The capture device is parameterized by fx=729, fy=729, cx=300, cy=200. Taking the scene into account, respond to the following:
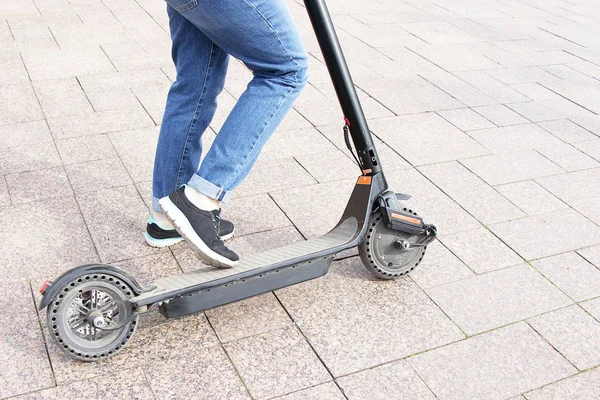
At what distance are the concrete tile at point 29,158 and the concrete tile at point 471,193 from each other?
1.92 metres

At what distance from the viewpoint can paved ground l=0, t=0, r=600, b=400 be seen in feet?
7.95

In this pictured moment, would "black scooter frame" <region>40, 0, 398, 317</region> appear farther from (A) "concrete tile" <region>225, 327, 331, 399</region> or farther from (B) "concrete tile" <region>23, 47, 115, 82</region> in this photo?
(B) "concrete tile" <region>23, 47, 115, 82</region>

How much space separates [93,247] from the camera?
3.01m

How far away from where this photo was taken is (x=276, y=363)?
2.44 meters

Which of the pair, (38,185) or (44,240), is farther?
(38,185)

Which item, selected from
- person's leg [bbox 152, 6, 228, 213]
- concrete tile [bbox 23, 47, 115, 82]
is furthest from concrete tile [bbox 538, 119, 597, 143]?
concrete tile [bbox 23, 47, 115, 82]

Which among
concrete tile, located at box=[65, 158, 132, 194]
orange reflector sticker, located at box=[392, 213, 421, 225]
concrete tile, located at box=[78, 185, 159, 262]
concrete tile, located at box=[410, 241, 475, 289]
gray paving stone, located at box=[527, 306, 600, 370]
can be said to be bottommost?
concrete tile, located at box=[65, 158, 132, 194]

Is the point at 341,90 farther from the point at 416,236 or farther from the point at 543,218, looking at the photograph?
the point at 543,218

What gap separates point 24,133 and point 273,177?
55.6 inches

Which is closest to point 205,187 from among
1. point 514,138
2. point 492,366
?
point 492,366

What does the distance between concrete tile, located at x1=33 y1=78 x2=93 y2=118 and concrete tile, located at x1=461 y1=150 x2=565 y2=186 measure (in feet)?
7.40

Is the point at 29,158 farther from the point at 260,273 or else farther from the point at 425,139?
the point at 425,139

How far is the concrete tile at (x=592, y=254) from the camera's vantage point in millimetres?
3178

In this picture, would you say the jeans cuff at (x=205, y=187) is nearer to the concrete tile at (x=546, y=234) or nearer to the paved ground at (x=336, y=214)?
the paved ground at (x=336, y=214)
